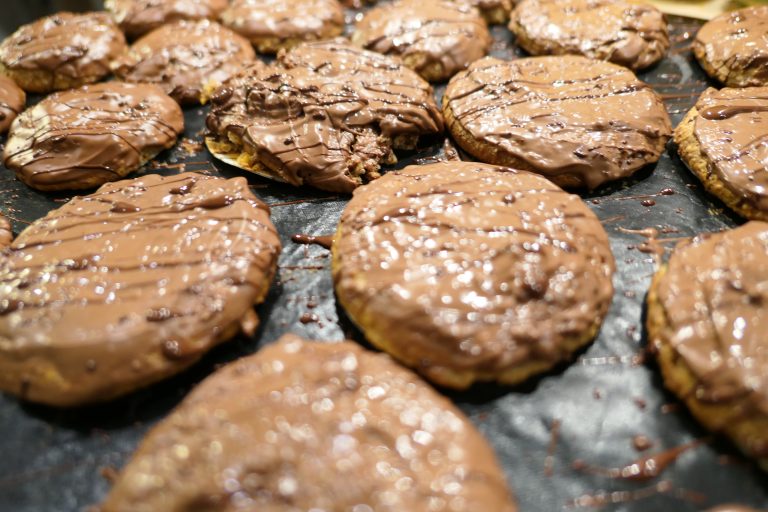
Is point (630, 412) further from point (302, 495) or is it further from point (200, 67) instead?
point (200, 67)

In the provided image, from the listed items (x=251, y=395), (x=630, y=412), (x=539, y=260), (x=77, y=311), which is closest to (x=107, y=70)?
(x=77, y=311)

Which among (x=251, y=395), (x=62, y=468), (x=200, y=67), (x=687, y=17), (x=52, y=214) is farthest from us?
(x=687, y=17)

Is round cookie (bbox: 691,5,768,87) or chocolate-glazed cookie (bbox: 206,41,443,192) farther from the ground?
round cookie (bbox: 691,5,768,87)

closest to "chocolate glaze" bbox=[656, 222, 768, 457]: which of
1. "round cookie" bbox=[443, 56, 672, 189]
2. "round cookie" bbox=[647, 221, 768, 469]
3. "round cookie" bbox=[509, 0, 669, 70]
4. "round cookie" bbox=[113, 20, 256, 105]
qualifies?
"round cookie" bbox=[647, 221, 768, 469]

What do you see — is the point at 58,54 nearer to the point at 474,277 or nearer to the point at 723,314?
the point at 474,277

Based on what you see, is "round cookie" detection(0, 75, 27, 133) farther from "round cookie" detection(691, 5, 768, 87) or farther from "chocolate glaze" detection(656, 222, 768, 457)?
"round cookie" detection(691, 5, 768, 87)
